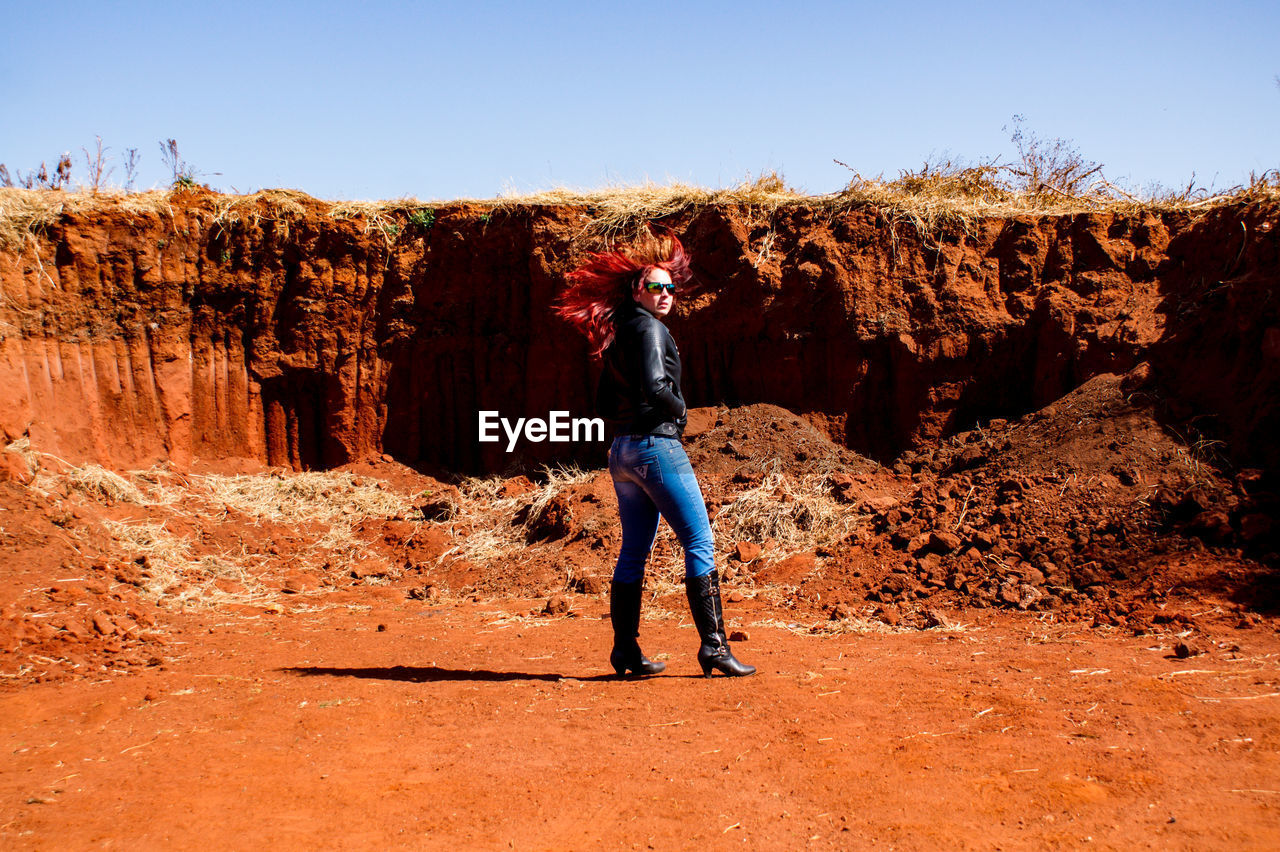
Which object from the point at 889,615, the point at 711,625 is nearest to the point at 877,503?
the point at 889,615

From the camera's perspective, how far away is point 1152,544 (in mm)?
5504

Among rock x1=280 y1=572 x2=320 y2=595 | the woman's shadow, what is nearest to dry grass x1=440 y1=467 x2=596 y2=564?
rock x1=280 y1=572 x2=320 y2=595

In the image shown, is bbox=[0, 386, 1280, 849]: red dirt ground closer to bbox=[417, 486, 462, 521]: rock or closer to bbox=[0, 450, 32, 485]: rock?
bbox=[0, 450, 32, 485]: rock

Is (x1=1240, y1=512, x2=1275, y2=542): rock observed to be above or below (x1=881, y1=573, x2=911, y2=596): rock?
above

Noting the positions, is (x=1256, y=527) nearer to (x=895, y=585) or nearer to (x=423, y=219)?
(x=895, y=585)

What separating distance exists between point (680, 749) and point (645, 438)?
138cm

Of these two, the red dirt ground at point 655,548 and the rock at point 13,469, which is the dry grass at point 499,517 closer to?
the red dirt ground at point 655,548

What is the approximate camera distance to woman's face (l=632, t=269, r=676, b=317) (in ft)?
14.1

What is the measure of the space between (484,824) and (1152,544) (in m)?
4.51

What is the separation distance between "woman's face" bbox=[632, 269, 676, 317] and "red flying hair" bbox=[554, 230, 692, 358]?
0.10 ft

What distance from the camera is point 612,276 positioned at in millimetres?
4441

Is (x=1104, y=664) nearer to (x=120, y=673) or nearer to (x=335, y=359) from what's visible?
(x=120, y=673)

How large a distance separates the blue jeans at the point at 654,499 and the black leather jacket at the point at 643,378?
0.08 metres

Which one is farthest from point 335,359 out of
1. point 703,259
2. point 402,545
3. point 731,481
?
point 731,481
